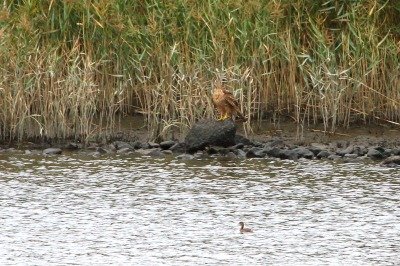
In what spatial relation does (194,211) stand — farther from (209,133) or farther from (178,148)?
(178,148)

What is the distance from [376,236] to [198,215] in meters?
1.70

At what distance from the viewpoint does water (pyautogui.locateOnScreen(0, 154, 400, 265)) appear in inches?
354

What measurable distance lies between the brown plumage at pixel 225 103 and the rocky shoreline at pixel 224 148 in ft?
0.37

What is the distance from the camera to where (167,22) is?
50.1ft

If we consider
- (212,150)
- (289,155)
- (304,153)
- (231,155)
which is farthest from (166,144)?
Result: (304,153)

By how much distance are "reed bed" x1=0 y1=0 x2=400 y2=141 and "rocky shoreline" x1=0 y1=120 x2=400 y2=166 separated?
31 cm

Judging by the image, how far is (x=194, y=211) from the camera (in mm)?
10578

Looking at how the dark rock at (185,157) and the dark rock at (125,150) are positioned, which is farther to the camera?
the dark rock at (125,150)

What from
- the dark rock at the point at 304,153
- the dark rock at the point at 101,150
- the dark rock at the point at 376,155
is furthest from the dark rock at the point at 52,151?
the dark rock at the point at 376,155

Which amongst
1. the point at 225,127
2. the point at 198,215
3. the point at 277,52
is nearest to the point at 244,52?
the point at 277,52

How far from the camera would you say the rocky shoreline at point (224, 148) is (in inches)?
536

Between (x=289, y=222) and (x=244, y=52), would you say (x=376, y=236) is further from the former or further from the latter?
(x=244, y=52)

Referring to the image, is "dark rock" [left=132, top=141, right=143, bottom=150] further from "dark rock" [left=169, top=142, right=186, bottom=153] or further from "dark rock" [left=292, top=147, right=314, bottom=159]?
"dark rock" [left=292, top=147, right=314, bottom=159]

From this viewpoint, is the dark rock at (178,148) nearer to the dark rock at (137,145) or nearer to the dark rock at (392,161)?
the dark rock at (137,145)
